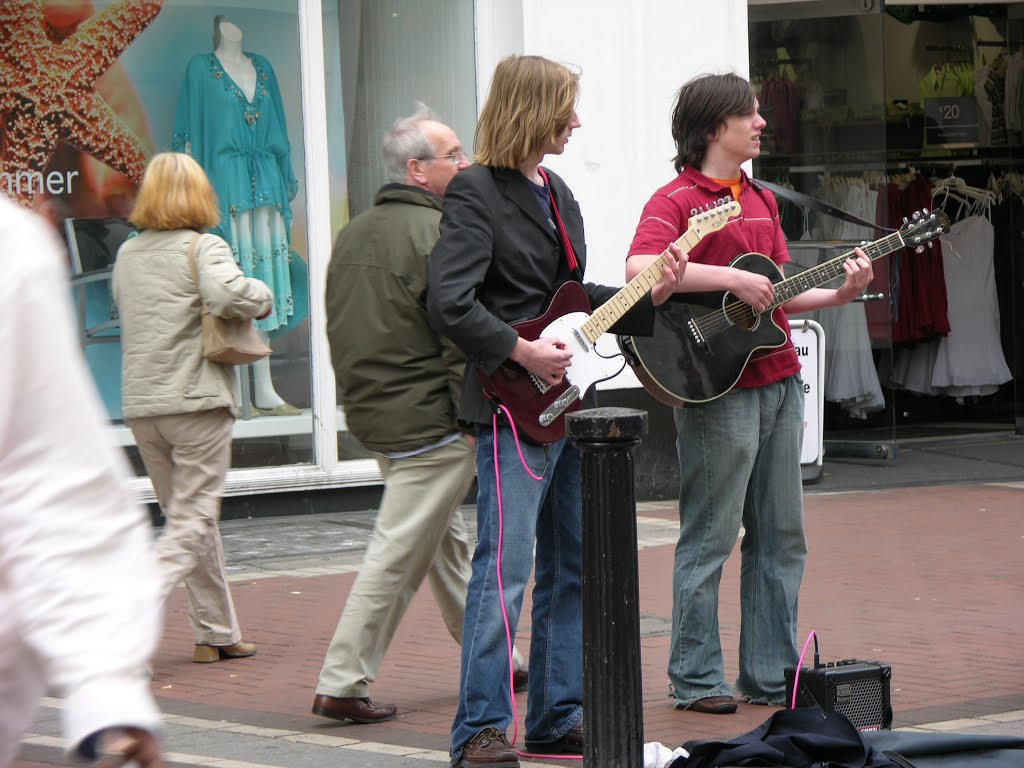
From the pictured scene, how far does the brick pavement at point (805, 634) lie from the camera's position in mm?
5438

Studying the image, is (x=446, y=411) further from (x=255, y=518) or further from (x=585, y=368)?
(x=255, y=518)

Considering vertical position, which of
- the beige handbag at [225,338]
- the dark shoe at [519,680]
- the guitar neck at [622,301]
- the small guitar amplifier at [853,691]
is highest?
the guitar neck at [622,301]

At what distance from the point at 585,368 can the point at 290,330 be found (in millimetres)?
6057

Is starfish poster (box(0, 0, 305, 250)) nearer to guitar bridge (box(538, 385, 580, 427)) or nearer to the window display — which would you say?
the window display

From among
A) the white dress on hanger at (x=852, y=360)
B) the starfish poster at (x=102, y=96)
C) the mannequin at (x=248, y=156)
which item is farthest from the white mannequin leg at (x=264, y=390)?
the white dress on hanger at (x=852, y=360)

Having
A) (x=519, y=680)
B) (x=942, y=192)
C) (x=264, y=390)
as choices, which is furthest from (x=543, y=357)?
(x=942, y=192)

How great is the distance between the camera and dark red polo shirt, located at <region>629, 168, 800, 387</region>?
210 inches

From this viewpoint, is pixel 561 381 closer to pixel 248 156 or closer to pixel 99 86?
pixel 248 156

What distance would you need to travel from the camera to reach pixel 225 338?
6379 mm

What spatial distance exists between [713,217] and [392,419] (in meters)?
1.20

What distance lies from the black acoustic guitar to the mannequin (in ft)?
17.7

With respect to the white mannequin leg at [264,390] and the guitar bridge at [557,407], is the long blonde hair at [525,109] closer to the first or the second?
the guitar bridge at [557,407]

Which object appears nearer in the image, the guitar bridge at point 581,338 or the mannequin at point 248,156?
the guitar bridge at point 581,338

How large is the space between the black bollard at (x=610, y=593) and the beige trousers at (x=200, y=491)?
2324 mm
